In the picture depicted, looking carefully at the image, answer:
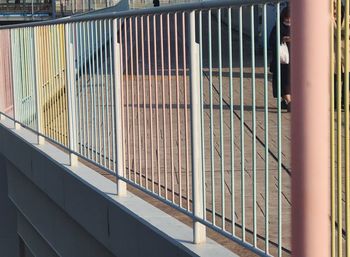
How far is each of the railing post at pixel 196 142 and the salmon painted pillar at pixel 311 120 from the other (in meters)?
2.21

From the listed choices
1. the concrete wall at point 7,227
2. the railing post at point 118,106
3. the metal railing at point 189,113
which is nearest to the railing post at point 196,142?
the metal railing at point 189,113

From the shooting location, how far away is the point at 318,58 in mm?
1859

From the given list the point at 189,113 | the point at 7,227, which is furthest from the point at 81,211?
the point at 7,227

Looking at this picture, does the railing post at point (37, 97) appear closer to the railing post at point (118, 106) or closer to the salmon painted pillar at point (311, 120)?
the railing post at point (118, 106)

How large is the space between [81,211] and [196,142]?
1948 millimetres

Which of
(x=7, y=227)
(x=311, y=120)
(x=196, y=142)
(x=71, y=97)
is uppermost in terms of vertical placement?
(x=311, y=120)

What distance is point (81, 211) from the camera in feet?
19.1

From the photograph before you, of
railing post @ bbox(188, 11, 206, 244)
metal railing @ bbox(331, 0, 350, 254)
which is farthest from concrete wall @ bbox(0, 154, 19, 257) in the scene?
metal railing @ bbox(331, 0, 350, 254)

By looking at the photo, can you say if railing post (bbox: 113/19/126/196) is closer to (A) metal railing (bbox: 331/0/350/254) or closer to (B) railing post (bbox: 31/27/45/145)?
(B) railing post (bbox: 31/27/45/145)

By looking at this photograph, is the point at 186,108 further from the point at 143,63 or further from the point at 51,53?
the point at 51,53

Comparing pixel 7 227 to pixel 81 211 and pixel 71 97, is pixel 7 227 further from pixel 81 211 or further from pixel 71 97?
pixel 81 211

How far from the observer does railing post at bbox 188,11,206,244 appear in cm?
409

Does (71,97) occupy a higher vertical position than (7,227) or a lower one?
higher

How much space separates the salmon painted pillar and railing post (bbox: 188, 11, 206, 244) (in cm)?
221
